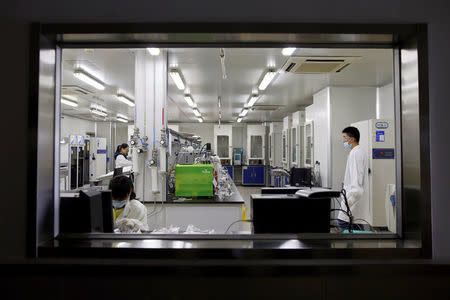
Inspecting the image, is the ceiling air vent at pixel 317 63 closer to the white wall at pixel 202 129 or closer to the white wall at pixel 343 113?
the white wall at pixel 343 113

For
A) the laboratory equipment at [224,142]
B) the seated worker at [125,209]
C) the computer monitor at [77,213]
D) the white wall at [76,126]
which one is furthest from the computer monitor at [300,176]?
the white wall at [76,126]

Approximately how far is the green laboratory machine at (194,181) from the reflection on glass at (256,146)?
24.6 feet

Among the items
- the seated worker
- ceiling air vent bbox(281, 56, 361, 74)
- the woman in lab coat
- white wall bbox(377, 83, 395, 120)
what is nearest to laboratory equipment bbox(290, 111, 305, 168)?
white wall bbox(377, 83, 395, 120)

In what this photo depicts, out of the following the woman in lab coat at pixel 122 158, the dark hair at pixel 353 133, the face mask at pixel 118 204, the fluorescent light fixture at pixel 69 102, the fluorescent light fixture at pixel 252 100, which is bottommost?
the face mask at pixel 118 204

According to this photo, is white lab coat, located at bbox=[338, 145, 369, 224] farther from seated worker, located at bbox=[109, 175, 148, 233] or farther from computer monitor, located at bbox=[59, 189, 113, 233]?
computer monitor, located at bbox=[59, 189, 113, 233]

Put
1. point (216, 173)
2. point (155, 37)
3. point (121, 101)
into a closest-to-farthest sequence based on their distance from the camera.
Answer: point (155, 37), point (216, 173), point (121, 101)

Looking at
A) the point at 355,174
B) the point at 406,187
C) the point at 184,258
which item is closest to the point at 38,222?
the point at 184,258

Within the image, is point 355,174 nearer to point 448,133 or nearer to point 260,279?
point 448,133

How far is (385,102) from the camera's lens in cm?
501

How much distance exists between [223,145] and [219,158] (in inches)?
252

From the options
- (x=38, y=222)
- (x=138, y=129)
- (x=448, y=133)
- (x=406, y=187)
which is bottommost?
(x=38, y=222)

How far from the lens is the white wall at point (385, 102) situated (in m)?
4.87

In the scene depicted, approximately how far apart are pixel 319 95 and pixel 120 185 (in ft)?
14.8

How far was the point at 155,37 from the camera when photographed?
4.71ft
